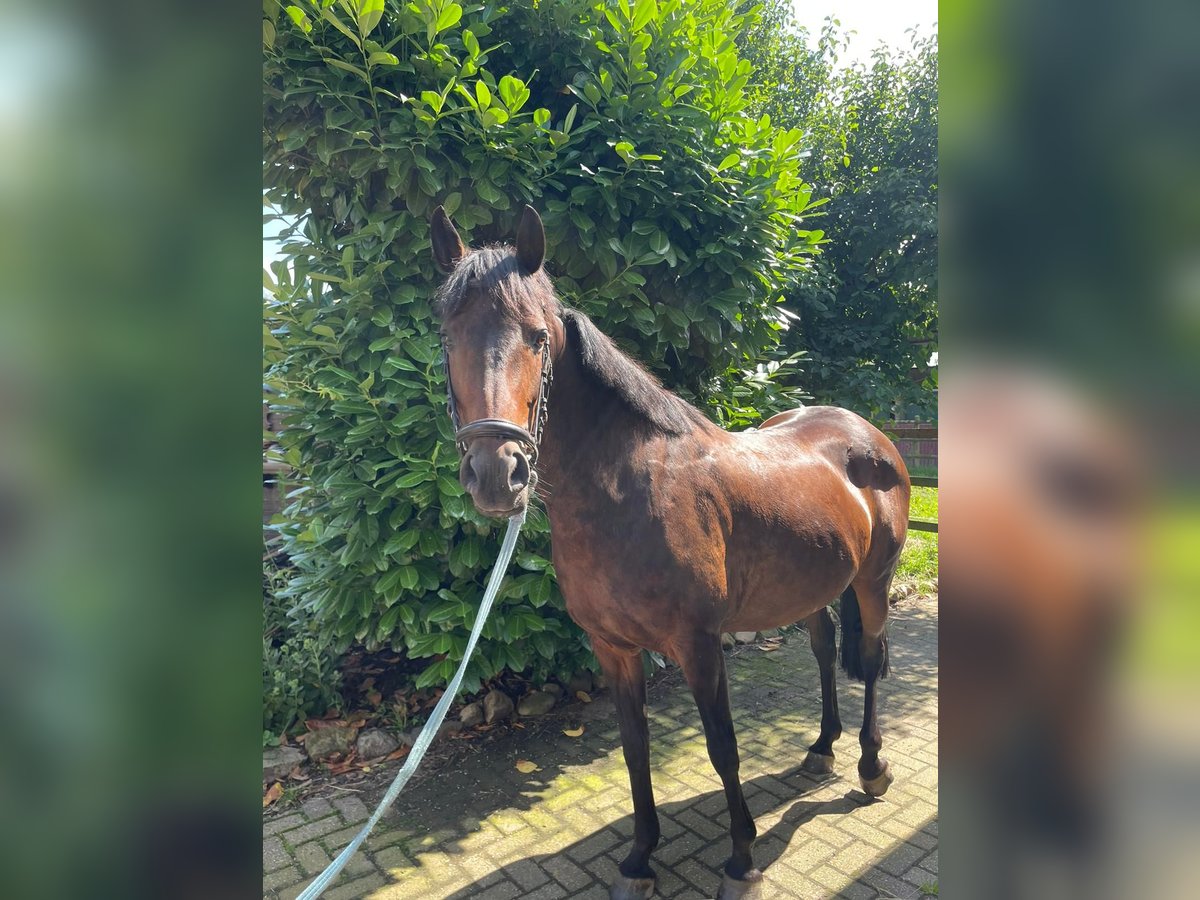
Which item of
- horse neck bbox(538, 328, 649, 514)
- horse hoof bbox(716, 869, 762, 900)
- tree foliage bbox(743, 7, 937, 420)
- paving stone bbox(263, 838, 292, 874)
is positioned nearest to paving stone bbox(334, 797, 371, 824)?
paving stone bbox(263, 838, 292, 874)

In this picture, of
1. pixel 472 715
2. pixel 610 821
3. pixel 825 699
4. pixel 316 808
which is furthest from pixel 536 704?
pixel 825 699

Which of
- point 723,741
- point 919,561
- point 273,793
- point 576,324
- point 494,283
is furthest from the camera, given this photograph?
point 919,561

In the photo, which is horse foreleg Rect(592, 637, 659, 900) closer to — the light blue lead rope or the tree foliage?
the light blue lead rope

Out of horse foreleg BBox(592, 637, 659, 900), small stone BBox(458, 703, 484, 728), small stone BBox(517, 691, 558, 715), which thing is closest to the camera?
horse foreleg BBox(592, 637, 659, 900)

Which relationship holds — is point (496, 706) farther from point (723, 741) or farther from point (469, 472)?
point (469, 472)

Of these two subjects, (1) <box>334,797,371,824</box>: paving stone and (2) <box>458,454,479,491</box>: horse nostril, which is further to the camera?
(1) <box>334,797,371,824</box>: paving stone

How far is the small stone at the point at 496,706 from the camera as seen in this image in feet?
12.4

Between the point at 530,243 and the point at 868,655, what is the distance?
2606mm

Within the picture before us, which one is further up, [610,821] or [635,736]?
[635,736]

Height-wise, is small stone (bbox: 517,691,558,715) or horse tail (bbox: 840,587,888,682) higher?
horse tail (bbox: 840,587,888,682)

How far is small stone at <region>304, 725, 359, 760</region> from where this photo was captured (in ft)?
11.2

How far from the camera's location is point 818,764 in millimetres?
3248

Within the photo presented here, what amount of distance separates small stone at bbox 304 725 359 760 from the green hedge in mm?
498
